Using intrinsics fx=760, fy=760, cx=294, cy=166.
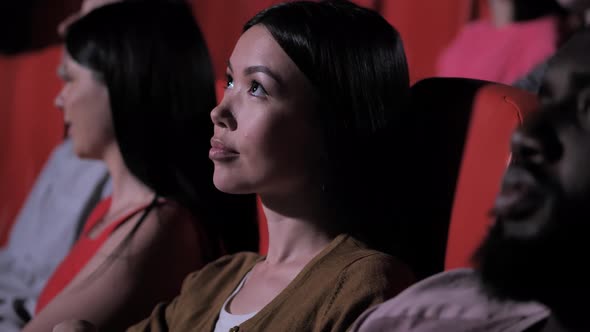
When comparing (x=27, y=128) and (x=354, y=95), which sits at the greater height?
(x=354, y=95)

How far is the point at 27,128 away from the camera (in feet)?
6.74

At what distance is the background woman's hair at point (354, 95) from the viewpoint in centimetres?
76

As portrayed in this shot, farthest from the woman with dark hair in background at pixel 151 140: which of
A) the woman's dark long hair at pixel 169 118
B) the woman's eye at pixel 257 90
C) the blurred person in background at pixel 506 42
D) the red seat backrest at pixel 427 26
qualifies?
the red seat backrest at pixel 427 26

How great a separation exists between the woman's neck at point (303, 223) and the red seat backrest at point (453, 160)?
88 millimetres

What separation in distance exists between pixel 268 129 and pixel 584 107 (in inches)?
13.4

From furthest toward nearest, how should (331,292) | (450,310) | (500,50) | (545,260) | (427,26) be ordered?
(427,26), (500,50), (331,292), (450,310), (545,260)

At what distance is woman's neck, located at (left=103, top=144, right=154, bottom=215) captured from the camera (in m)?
1.20

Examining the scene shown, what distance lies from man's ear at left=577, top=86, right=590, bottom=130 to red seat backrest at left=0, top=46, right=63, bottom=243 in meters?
1.61

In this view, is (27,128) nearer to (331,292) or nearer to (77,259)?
(77,259)

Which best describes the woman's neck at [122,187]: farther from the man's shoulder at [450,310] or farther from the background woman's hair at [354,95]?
the man's shoulder at [450,310]

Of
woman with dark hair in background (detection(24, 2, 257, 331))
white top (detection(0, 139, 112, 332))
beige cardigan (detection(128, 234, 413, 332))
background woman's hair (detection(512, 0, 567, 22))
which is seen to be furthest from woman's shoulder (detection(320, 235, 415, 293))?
background woman's hair (detection(512, 0, 567, 22))

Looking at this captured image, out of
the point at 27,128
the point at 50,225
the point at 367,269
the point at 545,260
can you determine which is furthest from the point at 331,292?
the point at 27,128

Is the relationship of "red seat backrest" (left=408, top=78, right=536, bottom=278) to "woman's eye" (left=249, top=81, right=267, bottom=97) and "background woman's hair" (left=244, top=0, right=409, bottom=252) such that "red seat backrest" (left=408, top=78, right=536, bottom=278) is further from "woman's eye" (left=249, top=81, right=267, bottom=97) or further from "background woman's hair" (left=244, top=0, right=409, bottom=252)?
"woman's eye" (left=249, top=81, right=267, bottom=97)

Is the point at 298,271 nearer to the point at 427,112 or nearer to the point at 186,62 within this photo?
the point at 427,112
